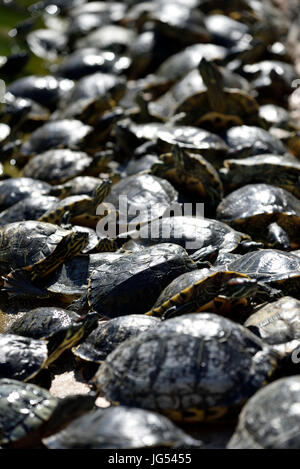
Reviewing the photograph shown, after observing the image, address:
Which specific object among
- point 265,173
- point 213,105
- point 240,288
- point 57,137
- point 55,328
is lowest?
point 57,137

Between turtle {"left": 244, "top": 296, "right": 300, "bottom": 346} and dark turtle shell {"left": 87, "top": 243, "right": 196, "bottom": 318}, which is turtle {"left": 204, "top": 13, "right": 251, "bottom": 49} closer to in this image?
dark turtle shell {"left": 87, "top": 243, "right": 196, "bottom": 318}

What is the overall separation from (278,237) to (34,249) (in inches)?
85.9

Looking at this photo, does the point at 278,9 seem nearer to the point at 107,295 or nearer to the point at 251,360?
the point at 107,295

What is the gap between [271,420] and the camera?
2863mm

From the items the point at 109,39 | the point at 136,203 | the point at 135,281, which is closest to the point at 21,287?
the point at 135,281

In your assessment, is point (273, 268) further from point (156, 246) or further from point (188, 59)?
point (188, 59)

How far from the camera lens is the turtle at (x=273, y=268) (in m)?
4.15

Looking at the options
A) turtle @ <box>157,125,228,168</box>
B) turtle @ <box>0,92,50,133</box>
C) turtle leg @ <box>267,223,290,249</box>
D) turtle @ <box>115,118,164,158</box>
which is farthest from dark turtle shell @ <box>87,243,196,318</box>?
turtle @ <box>0,92,50,133</box>

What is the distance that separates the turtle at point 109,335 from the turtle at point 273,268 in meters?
0.83

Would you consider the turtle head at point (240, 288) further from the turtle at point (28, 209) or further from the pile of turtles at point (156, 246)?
the turtle at point (28, 209)

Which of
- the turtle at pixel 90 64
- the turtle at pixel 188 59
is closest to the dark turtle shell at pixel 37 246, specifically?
the turtle at pixel 188 59

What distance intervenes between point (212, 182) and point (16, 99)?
5278 mm
